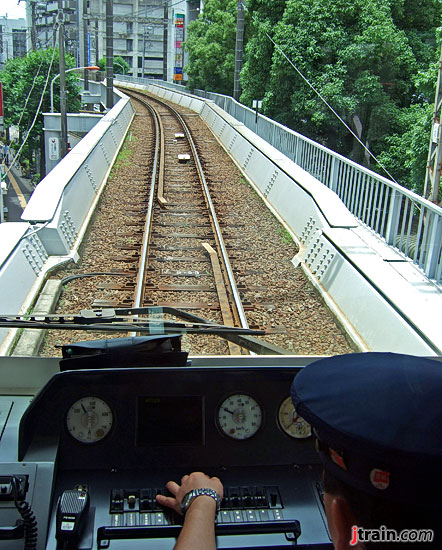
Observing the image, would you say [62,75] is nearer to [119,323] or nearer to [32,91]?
[32,91]

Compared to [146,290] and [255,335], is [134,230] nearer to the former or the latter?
[146,290]

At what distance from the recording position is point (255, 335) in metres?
2.97

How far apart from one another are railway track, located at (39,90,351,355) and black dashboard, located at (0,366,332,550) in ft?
1.46

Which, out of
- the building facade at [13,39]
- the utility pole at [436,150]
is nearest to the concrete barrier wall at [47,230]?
the utility pole at [436,150]

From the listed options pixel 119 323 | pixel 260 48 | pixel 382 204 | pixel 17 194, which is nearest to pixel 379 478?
pixel 119 323

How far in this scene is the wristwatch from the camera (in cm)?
209

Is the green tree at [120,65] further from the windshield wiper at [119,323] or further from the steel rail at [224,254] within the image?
the windshield wiper at [119,323]

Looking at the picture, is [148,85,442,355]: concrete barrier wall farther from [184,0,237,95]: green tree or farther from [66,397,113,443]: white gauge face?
[184,0,237,95]: green tree

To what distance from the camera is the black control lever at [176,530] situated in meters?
2.14

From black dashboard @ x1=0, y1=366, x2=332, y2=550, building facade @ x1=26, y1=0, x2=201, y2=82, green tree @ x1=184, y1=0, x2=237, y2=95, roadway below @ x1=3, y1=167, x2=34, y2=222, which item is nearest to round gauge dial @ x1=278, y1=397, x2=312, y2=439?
black dashboard @ x1=0, y1=366, x2=332, y2=550

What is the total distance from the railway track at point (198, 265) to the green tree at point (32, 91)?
24.5 m

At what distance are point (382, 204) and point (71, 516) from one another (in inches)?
281

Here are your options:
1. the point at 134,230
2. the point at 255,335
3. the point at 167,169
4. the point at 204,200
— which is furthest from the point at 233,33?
Answer: the point at 255,335

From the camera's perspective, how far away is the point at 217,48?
127 feet
